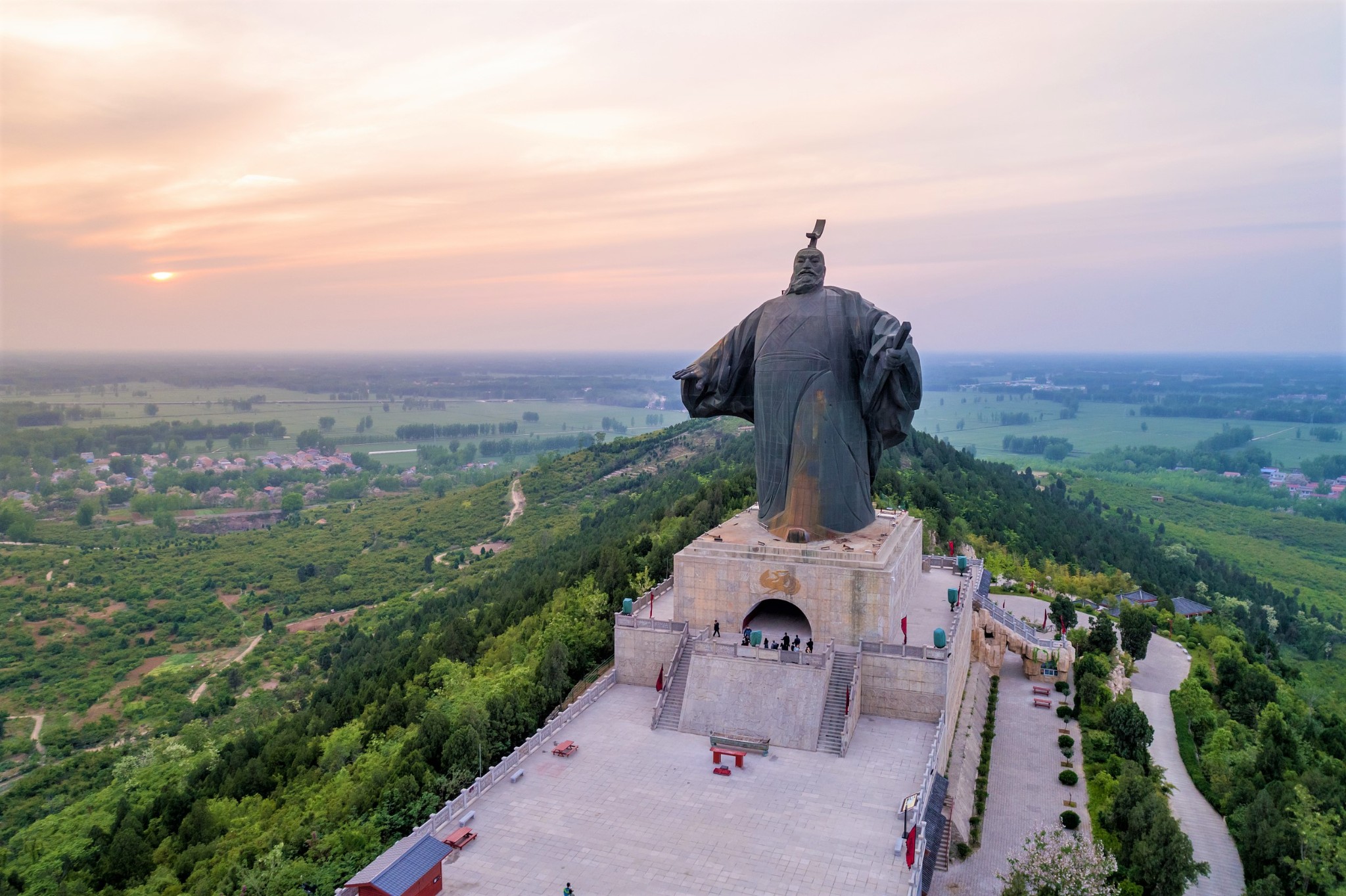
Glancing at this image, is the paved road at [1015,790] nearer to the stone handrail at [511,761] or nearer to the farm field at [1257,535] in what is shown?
the stone handrail at [511,761]

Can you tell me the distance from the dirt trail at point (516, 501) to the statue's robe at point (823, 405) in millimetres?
47977

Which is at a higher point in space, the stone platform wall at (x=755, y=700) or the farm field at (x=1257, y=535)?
the stone platform wall at (x=755, y=700)

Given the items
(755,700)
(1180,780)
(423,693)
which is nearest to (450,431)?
(423,693)

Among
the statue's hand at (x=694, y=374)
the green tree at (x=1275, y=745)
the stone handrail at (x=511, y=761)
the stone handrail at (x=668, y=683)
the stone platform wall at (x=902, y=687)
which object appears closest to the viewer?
the stone handrail at (x=511, y=761)

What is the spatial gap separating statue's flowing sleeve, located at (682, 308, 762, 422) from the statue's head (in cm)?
146

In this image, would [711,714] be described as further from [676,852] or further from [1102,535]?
[1102,535]

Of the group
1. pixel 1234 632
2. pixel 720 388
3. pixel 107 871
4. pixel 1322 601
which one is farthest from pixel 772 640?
pixel 1322 601

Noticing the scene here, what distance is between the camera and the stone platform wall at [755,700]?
20656 millimetres

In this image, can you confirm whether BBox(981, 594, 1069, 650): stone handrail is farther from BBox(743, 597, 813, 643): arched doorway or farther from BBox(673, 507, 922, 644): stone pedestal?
BBox(743, 597, 813, 643): arched doorway

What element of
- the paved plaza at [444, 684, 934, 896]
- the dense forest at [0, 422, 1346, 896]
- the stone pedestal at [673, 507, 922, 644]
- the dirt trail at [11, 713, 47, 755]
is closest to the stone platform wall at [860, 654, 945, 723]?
the paved plaza at [444, 684, 934, 896]

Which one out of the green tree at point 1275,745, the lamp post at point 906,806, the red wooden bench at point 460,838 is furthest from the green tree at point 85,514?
the green tree at point 1275,745

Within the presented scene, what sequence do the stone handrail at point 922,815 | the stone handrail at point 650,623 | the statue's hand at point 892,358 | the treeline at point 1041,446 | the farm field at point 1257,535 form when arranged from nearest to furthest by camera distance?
the stone handrail at point 922,815 → the statue's hand at point 892,358 → the stone handrail at point 650,623 → the farm field at point 1257,535 → the treeline at point 1041,446

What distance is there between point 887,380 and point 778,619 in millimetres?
6880

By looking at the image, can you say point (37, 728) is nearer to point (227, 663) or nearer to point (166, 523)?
point (227, 663)
